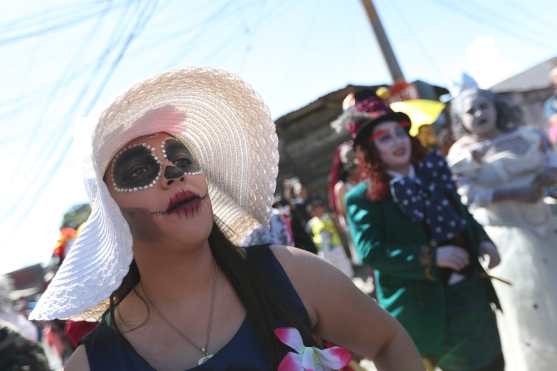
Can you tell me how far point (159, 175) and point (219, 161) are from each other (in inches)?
17.2

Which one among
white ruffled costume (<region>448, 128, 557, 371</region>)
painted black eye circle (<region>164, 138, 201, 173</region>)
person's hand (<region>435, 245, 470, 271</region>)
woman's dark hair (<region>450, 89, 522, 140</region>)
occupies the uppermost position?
painted black eye circle (<region>164, 138, 201, 173</region>)

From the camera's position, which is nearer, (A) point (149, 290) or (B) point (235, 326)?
(B) point (235, 326)

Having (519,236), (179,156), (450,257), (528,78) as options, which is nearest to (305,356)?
(179,156)

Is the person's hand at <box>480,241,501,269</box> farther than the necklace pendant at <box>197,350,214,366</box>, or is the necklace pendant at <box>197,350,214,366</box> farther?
the person's hand at <box>480,241,501,269</box>

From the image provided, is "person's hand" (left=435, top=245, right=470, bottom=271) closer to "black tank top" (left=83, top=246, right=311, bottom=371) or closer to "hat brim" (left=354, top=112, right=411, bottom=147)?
"hat brim" (left=354, top=112, right=411, bottom=147)

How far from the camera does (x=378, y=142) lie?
2926 millimetres

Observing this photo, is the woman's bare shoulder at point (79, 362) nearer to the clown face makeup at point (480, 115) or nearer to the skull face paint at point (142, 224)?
the skull face paint at point (142, 224)

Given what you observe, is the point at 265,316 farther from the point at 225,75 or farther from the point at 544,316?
the point at 544,316

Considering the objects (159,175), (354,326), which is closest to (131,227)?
(159,175)

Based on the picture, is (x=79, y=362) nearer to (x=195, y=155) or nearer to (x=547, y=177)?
(x=195, y=155)

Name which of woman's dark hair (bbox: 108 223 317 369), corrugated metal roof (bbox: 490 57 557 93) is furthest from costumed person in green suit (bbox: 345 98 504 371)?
corrugated metal roof (bbox: 490 57 557 93)

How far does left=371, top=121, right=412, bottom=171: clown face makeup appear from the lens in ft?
9.46

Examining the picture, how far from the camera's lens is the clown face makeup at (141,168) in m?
1.56

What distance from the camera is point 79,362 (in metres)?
1.48
